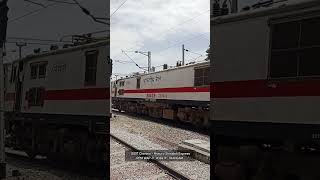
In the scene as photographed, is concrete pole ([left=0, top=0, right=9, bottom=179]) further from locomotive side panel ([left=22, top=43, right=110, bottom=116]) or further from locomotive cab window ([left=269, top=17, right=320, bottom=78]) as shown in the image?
locomotive cab window ([left=269, top=17, right=320, bottom=78])

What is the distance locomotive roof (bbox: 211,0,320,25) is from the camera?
7.53 feet

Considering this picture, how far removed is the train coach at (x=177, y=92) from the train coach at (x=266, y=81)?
17 centimetres

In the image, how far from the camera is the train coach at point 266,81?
2301 millimetres

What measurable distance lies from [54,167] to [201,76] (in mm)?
1849

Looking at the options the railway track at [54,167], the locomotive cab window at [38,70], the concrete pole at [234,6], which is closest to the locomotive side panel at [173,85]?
the concrete pole at [234,6]

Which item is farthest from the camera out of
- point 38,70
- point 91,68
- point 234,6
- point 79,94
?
point 38,70

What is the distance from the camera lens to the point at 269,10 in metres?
2.44

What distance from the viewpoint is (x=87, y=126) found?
337cm

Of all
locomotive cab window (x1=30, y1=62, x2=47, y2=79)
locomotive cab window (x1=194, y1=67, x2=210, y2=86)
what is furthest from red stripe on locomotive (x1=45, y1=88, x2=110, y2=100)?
locomotive cab window (x1=194, y1=67, x2=210, y2=86)

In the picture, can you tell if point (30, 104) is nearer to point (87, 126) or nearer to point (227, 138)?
point (87, 126)

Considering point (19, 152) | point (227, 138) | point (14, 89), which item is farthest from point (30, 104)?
point (227, 138)

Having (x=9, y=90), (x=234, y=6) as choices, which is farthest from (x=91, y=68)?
(x=234, y=6)

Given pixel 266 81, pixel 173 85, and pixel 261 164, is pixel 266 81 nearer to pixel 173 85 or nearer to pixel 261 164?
pixel 261 164

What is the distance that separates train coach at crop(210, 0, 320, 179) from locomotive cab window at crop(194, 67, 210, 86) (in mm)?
102
